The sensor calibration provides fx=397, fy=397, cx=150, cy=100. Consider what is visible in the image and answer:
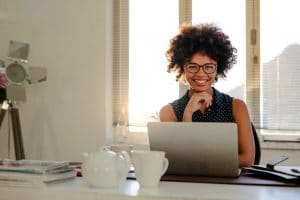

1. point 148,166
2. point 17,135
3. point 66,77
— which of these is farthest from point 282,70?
point 148,166

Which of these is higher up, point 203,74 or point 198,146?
point 203,74

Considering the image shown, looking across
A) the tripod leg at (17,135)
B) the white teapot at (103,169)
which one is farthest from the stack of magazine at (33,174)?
the tripod leg at (17,135)

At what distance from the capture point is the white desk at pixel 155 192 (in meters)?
0.95

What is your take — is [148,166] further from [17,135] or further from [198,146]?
[17,135]

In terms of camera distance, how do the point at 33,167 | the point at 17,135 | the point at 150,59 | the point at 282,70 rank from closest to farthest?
the point at 33,167 < the point at 17,135 < the point at 282,70 < the point at 150,59

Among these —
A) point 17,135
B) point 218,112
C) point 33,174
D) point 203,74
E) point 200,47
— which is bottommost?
point 17,135

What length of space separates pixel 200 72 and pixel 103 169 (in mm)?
1163

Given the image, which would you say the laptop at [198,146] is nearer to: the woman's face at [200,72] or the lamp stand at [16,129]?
the woman's face at [200,72]

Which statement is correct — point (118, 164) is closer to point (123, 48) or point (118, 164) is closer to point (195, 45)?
point (195, 45)

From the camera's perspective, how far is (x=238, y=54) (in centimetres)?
326

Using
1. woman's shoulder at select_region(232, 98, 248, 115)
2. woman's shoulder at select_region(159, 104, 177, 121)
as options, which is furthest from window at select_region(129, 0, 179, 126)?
woman's shoulder at select_region(232, 98, 248, 115)

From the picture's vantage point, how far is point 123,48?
340cm

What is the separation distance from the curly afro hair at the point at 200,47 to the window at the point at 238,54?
94cm

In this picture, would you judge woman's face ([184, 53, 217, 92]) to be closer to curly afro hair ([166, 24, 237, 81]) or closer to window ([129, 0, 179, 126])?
curly afro hair ([166, 24, 237, 81])
